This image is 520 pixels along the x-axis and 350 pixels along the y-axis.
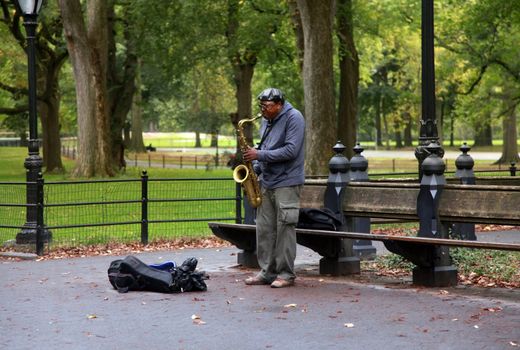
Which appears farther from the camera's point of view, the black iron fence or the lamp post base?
the black iron fence

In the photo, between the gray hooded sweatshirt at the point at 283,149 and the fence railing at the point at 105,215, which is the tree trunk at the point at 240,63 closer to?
the fence railing at the point at 105,215

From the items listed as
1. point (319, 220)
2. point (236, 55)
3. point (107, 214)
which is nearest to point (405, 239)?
point (319, 220)

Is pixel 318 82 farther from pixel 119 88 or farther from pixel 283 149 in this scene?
pixel 119 88

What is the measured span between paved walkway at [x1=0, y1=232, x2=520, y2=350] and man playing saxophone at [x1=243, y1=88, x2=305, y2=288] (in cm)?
28

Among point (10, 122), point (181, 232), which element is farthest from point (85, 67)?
point (10, 122)

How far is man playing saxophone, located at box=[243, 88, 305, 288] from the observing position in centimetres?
1057

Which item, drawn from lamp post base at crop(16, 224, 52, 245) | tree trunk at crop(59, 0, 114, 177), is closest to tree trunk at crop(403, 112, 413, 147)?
tree trunk at crop(59, 0, 114, 177)

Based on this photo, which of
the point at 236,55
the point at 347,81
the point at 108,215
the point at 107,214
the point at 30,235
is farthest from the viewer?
the point at 236,55

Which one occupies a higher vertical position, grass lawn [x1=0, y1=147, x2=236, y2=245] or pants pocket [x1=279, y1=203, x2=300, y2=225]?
pants pocket [x1=279, y1=203, x2=300, y2=225]

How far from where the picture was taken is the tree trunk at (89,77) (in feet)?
107

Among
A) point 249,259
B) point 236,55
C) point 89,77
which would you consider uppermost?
point 236,55

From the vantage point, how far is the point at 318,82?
25500 millimetres

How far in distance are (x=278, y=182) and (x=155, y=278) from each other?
1635 millimetres

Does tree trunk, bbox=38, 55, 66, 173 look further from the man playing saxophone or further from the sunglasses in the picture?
the sunglasses
